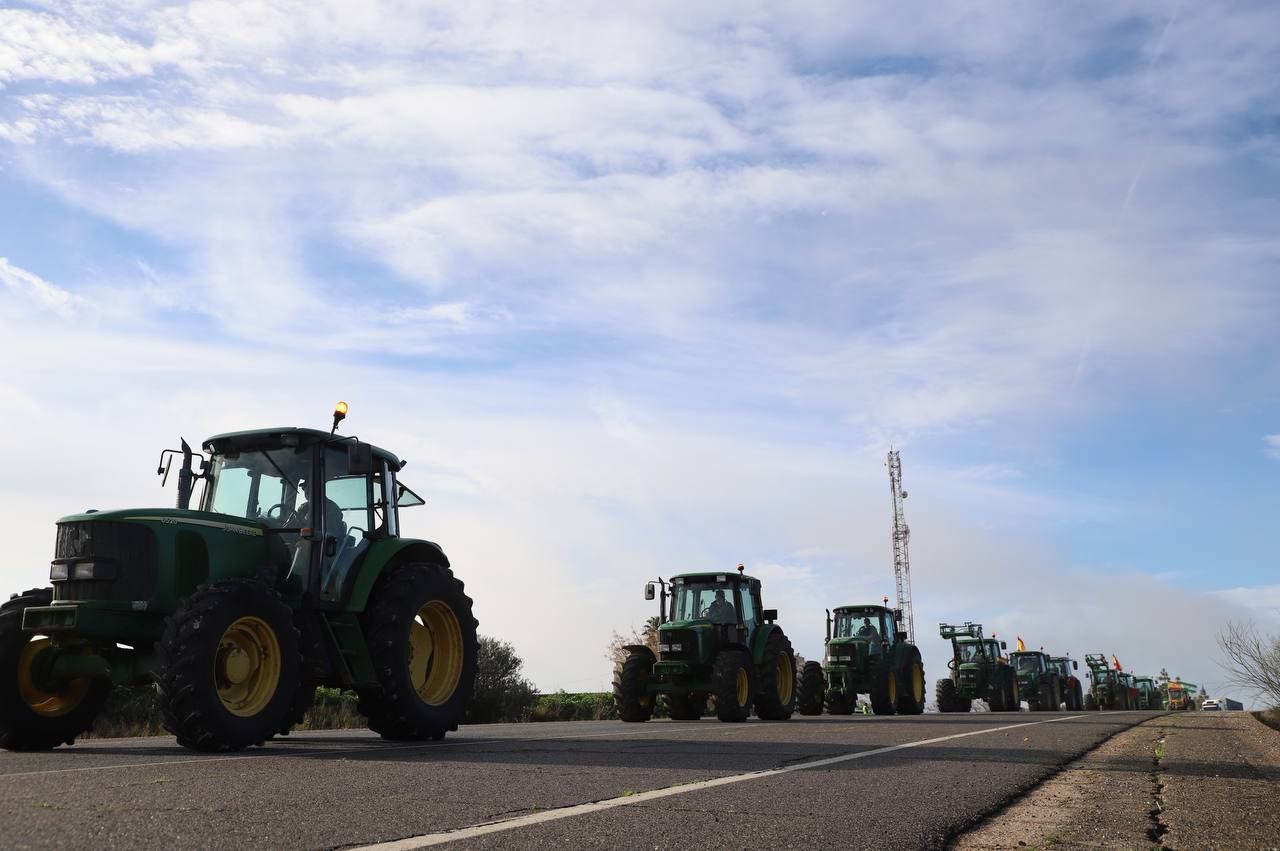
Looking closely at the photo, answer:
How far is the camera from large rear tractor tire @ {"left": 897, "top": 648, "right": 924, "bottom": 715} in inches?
967

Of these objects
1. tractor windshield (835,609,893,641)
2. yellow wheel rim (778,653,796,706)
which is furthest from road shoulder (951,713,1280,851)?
tractor windshield (835,609,893,641)

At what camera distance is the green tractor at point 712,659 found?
18375 mm

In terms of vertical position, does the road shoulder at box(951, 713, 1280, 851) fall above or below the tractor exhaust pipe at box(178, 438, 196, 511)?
below

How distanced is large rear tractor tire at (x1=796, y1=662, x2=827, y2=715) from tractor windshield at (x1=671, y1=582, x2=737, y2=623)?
9.65 ft

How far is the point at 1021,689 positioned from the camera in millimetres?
37188

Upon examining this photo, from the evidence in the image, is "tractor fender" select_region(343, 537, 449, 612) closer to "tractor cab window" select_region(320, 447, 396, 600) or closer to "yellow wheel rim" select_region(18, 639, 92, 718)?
"tractor cab window" select_region(320, 447, 396, 600)

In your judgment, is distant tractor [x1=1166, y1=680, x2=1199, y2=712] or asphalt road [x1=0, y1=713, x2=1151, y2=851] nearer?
asphalt road [x1=0, y1=713, x2=1151, y2=851]

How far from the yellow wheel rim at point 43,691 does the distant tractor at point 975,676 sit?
84.2 feet

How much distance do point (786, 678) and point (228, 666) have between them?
1336 centimetres

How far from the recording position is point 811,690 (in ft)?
71.7

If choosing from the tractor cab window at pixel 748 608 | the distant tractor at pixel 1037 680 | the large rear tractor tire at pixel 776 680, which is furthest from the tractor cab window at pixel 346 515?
the distant tractor at pixel 1037 680

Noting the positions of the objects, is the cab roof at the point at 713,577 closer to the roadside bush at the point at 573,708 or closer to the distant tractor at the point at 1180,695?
the roadside bush at the point at 573,708

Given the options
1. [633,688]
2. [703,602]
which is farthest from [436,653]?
[703,602]

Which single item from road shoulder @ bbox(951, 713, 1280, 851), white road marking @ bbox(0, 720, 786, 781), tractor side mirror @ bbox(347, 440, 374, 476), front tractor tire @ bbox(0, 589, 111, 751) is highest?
tractor side mirror @ bbox(347, 440, 374, 476)
